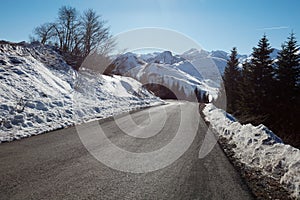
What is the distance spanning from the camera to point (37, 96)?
11.8 metres

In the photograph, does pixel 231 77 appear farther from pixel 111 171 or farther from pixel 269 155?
pixel 111 171

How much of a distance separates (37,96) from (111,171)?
9.06 metres

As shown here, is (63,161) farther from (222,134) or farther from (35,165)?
(222,134)

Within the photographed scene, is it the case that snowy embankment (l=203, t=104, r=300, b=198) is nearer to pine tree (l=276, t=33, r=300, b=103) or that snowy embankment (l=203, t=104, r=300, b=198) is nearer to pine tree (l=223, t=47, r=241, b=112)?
pine tree (l=276, t=33, r=300, b=103)

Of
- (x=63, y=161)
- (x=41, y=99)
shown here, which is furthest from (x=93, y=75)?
(x=63, y=161)

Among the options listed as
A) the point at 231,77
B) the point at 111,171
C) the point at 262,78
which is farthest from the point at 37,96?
the point at 231,77

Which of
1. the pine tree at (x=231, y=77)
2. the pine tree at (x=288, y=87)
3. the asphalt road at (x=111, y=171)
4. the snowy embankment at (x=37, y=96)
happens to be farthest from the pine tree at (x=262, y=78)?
the asphalt road at (x=111, y=171)

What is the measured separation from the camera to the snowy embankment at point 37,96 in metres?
8.16

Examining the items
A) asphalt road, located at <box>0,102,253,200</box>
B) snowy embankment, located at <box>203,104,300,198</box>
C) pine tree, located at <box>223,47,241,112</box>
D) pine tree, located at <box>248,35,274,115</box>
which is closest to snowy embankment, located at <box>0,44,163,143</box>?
asphalt road, located at <box>0,102,253,200</box>

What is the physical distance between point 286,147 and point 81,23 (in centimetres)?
2888

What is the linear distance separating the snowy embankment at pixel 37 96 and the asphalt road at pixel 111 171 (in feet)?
5.01

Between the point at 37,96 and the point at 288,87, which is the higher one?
the point at 37,96

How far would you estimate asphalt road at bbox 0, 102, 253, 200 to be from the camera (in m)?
3.49

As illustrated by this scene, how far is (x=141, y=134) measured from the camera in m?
8.22
